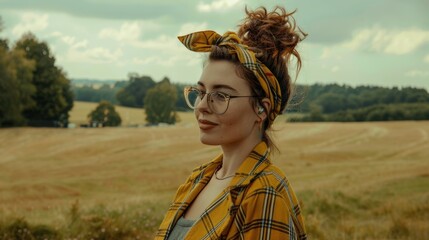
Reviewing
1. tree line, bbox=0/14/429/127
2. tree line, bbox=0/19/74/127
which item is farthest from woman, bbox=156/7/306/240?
tree line, bbox=0/19/74/127

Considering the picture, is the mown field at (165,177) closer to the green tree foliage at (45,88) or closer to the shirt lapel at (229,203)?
the shirt lapel at (229,203)

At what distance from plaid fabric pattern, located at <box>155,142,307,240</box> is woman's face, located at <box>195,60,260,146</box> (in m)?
0.08

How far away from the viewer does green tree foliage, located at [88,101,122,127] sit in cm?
5578

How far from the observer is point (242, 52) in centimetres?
199

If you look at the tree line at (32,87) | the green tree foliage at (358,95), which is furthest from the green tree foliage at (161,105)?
the green tree foliage at (358,95)

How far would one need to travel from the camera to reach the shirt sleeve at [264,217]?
5.80 feet

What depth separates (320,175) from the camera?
2069 centimetres

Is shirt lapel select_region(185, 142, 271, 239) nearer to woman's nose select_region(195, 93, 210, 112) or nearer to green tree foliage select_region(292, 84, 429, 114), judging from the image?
woman's nose select_region(195, 93, 210, 112)

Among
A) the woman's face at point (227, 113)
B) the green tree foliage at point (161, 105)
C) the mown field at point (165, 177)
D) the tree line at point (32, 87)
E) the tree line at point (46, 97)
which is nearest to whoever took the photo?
the woman's face at point (227, 113)

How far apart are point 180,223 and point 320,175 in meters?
19.1

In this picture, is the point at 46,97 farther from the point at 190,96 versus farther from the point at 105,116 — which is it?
the point at 190,96

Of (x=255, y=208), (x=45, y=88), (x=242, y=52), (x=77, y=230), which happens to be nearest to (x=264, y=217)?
(x=255, y=208)

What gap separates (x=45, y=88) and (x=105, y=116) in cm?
1162

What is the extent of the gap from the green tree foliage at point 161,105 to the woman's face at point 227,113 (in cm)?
5470
